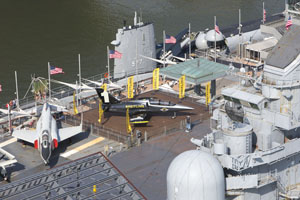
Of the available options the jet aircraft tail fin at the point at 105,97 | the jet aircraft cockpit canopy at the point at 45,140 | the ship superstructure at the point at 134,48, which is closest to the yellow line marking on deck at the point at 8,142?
the jet aircraft cockpit canopy at the point at 45,140

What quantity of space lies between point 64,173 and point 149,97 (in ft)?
87.1

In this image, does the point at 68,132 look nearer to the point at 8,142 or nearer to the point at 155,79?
the point at 8,142

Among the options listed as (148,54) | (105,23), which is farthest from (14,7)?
(148,54)

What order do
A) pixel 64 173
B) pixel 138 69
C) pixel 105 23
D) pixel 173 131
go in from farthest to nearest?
1. pixel 105 23
2. pixel 138 69
3. pixel 173 131
4. pixel 64 173

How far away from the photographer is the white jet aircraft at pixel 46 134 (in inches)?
2411

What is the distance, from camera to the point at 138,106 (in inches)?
2739

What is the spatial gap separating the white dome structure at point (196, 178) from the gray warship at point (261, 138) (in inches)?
2.8

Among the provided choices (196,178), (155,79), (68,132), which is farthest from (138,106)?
(196,178)

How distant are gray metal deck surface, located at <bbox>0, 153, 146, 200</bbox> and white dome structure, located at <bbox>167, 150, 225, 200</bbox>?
2.96 meters

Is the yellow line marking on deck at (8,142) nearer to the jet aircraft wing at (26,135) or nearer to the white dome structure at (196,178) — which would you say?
the jet aircraft wing at (26,135)

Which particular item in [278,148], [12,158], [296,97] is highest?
[296,97]

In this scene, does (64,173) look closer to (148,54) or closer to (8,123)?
(8,123)

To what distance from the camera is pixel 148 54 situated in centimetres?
8350

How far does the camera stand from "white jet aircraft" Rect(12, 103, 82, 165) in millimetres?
61234
